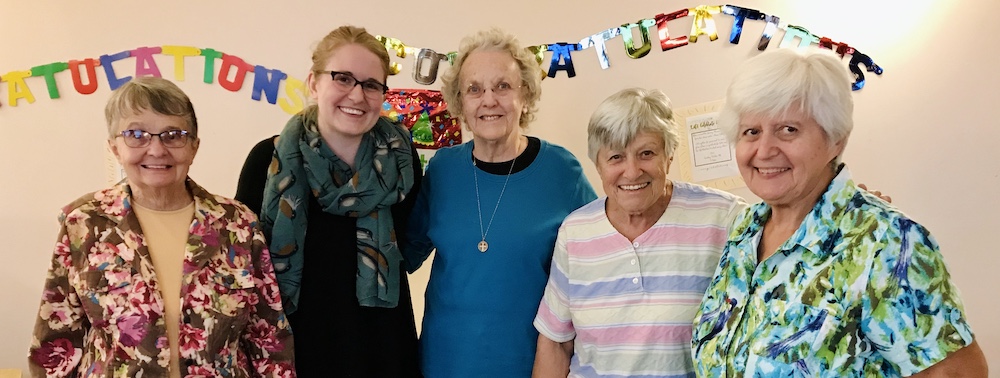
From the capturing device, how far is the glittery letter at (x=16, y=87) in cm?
235

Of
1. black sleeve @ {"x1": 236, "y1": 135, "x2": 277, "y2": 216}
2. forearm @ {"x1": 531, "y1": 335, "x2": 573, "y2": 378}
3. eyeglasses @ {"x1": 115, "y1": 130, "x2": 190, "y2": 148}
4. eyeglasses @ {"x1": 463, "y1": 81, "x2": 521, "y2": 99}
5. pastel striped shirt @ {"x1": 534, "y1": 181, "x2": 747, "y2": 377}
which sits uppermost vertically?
eyeglasses @ {"x1": 463, "y1": 81, "x2": 521, "y2": 99}

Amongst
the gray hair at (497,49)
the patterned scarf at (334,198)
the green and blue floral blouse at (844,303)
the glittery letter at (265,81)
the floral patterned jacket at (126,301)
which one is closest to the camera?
the green and blue floral blouse at (844,303)

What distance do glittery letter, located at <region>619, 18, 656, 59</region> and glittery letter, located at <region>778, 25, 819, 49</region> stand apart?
1.72ft

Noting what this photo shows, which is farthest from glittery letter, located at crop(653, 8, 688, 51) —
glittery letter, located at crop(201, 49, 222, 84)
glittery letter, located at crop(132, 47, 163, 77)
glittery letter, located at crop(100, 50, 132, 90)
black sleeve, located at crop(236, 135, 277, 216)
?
glittery letter, located at crop(100, 50, 132, 90)

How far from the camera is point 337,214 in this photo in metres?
1.70

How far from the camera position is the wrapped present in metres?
2.55

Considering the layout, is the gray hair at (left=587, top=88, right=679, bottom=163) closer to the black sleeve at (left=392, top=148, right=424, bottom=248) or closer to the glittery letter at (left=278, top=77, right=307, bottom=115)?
the black sleeve at (left=392, top=148, right=424, bottom=248)

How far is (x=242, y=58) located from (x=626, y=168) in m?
1.70

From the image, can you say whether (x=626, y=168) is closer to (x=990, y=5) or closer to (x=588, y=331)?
(x=588, y=331)

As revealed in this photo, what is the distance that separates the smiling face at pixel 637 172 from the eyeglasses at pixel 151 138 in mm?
1000

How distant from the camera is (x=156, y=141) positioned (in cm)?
143

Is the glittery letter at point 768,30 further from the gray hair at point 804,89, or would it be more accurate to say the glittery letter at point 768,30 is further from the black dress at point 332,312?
the black dress at point 332,312

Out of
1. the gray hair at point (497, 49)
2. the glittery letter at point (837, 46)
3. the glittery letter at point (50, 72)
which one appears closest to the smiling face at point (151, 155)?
the gray hair at point (497, 49)

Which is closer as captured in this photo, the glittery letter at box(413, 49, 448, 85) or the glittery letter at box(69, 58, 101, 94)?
the glittery letter at box(69, 58, 101, 94)
